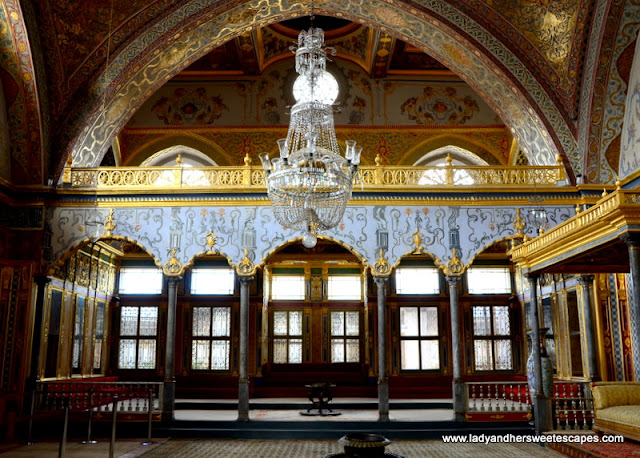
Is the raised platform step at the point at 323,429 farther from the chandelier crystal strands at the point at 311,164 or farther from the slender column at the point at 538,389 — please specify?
the chandelier crystal strands at the point at 311,164

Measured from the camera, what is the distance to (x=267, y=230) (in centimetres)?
998

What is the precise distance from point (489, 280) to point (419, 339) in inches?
86.6

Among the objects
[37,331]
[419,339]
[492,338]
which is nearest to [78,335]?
[37,331]

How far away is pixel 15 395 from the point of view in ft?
30.2

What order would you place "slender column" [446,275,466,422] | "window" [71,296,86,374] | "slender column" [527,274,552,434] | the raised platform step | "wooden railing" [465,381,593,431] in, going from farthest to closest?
1. "window" [71,296,86,374]
2. "slender column" [446,275,466,422]
3. the raised platform step
4. "wooden railing" [465,381,593,431]
5. "slender column" [527,274,552,434]

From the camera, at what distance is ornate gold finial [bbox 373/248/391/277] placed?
32.3ft

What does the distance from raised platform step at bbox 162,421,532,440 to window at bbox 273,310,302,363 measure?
4.58 metres

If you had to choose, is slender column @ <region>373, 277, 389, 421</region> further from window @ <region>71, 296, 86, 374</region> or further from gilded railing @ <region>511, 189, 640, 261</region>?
window @ <region>71, 296, 86, 374</region>

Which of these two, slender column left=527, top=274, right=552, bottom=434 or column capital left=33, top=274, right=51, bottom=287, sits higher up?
column capital left=33, top=274, right=51, bottom=287

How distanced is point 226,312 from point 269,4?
6900mm

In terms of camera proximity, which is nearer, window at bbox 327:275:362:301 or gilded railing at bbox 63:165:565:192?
gilded railing at bbox 63:165:565:192

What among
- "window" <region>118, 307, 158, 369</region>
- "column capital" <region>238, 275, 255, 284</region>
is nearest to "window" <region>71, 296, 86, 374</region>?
"window" <region>118, 307, 158, 369</region>

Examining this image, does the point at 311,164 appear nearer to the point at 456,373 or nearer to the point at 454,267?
the point at 454,267


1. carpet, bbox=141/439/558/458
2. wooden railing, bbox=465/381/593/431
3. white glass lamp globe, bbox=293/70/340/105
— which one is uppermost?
white glass lamp globe, bbox=293/70/340/105
